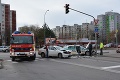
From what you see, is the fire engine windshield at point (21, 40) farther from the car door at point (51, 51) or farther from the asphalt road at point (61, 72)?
the asphalt road at point (61, 72)

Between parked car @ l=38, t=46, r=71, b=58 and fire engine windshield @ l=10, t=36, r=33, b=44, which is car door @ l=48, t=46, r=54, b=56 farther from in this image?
fire engine windshield @ l=10, t=36, r=33, b=44

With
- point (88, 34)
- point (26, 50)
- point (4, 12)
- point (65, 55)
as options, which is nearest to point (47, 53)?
point (65, 55)

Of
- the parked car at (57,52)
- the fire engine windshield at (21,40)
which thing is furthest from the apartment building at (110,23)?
the fire engine windshield at (21,40)

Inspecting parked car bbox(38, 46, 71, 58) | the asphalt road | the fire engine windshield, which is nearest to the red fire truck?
the fire engine windshield

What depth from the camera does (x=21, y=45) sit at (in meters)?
24.8

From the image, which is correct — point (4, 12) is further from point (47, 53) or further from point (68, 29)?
point (47, 53)

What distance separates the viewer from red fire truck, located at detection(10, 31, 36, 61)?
974 inches

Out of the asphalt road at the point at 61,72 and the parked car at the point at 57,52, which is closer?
the asphalt road at the point at 61,72

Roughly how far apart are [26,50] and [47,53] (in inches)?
222

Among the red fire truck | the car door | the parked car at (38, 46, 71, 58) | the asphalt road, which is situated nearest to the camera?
the asphalt road

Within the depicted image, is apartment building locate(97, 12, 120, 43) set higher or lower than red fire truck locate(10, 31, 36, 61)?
higher

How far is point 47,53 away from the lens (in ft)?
99.5

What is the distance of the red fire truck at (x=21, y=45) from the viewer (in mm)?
24750

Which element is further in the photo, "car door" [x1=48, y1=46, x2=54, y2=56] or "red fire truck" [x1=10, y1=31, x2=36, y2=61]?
"car door" [x1=48, y1=46, x2=54, y2=56]
